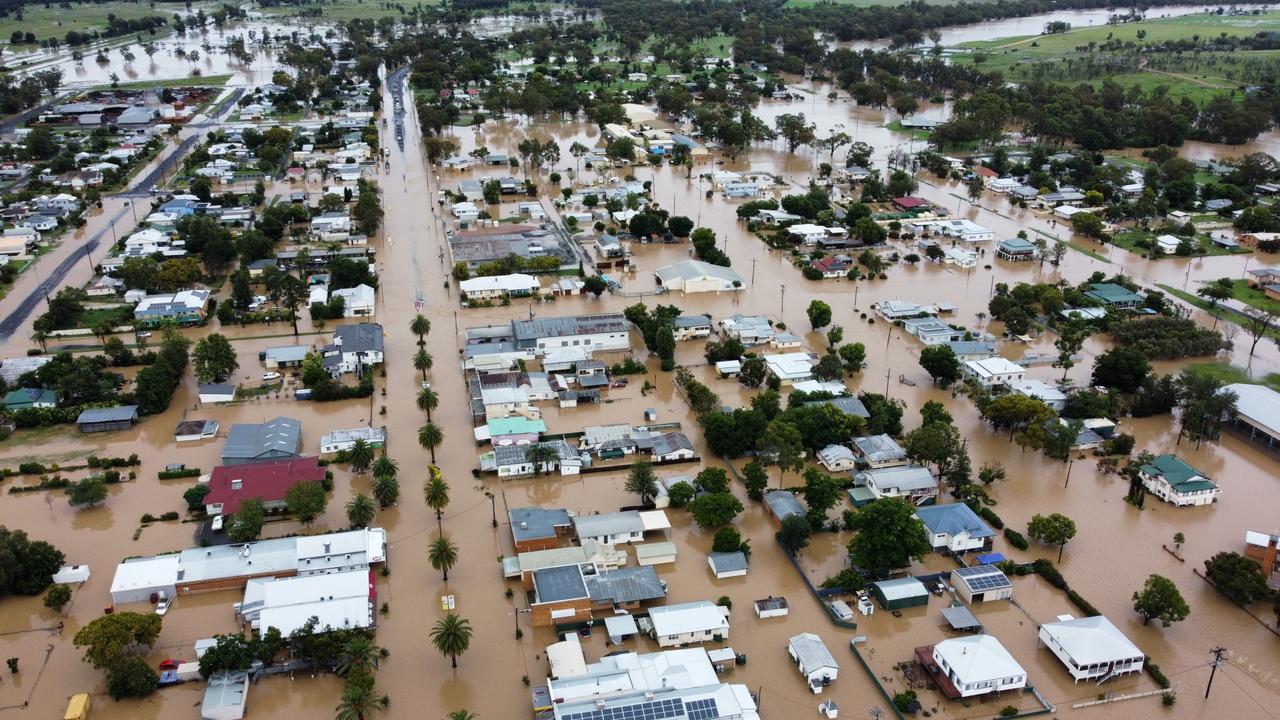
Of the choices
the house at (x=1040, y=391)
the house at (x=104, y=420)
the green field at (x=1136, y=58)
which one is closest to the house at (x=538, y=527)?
the house at (x=104, y=420)

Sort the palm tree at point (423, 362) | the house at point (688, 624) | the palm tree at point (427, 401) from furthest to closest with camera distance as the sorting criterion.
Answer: the palm tree at point (423, 362), the palm tree at point (427, 401), the house at point (688, 624)

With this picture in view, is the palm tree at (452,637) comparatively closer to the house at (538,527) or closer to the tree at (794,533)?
the house at (538,527)

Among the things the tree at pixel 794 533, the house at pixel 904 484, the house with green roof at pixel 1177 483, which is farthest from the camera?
the house with green roof at pixel 1177 483

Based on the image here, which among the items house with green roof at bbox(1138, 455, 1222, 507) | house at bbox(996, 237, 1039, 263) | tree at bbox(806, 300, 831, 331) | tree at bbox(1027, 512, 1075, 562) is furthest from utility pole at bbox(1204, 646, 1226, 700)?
house at bbox(996, 237, 1039, 263)

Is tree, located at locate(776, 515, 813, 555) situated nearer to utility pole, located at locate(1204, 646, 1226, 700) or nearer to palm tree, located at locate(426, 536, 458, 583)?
palm tree, located at locate(426, 536, 458, 583)

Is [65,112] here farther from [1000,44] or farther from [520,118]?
[1000,44]

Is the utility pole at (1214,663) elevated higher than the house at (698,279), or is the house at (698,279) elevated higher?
the house at (698,279)

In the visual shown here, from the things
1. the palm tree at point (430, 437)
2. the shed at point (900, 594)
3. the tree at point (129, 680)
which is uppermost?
the palm tree at point (430, 437)

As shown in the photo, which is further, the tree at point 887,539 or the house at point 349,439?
the house at point 349,439
